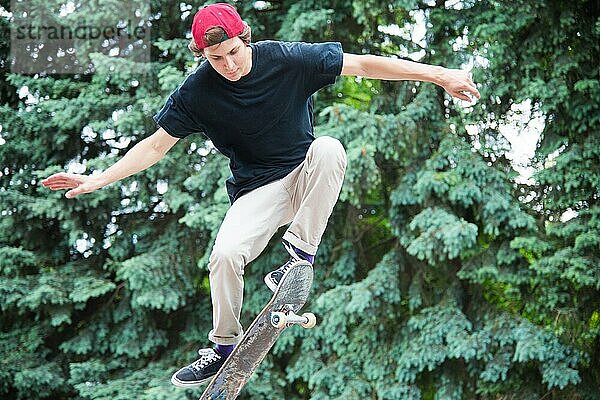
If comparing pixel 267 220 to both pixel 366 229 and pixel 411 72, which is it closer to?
pixel 411 72

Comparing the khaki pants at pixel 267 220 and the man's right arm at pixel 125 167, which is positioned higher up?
the man's right arm at pixel 125 167

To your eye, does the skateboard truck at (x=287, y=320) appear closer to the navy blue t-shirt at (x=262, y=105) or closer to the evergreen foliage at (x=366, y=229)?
the navy blue t-shirt at (x=262, y=105)

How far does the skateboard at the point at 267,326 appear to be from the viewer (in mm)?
3125

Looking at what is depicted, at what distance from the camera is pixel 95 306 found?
9.00 meters

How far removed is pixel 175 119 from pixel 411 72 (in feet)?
2.94

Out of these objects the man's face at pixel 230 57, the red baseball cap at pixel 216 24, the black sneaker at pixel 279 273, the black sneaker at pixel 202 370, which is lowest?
the black sneaker at pixel 202 370

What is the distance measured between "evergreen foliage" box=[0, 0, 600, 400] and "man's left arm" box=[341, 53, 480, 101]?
12.6 feet

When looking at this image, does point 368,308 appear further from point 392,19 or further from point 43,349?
point 43,349

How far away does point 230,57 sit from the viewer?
116 inches

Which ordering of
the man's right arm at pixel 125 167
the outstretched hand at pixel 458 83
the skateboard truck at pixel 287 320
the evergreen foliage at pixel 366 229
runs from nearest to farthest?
1. the outstretched hand at pixel 458 83
2. the skateboard truck at pixel 287 320
3. the man's right arm at pixel 125 167
4. the evergreen foliage at pixel 366 229

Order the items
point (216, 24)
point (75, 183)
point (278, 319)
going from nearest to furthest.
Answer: point (216, 24) < point (278, 319) < point (75, 183)

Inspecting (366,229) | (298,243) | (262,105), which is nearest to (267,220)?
(298,243)

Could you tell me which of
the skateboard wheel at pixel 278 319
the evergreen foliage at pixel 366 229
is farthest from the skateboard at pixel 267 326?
the evergreen foliage at pixel 366 229

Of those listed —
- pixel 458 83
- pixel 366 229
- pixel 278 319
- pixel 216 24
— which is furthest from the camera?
pixel 366 229
